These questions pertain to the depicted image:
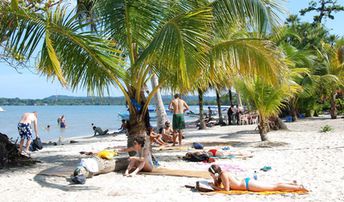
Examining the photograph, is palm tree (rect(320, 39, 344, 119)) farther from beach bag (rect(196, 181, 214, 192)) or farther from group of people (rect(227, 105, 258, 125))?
beach bag (rect(196, 181, 214, 192))

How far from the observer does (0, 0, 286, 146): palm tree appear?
6.27 m

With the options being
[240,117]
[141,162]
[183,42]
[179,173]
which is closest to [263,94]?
[179,173]

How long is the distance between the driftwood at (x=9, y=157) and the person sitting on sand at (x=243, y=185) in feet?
14.2

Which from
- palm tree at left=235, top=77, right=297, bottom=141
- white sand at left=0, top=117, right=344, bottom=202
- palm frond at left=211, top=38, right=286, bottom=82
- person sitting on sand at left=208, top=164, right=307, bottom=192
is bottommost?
white sand at left=0, top=117, right=344, bottom=202

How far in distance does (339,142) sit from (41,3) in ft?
26.9

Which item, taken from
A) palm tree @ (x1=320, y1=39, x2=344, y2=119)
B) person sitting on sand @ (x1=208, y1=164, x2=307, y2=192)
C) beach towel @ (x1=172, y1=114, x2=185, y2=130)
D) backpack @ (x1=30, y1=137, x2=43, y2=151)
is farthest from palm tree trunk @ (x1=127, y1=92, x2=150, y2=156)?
palm tree @ (x1=320, y1=39, x2=344, y2=119)

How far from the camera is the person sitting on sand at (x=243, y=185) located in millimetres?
5328

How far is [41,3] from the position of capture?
7926mm

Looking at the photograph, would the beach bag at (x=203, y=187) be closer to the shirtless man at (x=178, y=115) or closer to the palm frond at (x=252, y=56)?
the palm frond at (x=252, y=56)

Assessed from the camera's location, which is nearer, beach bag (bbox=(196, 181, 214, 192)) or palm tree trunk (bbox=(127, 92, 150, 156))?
beach bag (bbox=(196, 181, 214, 192))

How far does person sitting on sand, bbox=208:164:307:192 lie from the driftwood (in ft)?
14.2

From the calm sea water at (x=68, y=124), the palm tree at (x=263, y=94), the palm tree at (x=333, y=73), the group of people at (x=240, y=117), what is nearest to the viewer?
the palm tree at (x=263, y=94)

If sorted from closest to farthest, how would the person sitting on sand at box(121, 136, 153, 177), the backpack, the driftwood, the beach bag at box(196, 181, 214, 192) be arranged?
the beach bag at box(196, 181, 214, 192)
the person sitting on sand at box(121, 136, 153, 177)
the driftwood
the backpack

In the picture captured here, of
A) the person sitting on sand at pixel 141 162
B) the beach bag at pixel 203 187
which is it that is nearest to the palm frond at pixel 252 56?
the person sitting on sand at pixel 141 162
